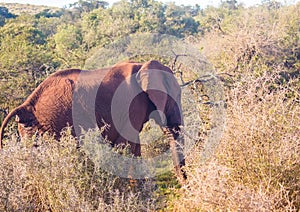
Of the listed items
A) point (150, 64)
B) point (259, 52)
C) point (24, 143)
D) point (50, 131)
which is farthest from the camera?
point (259, 52)

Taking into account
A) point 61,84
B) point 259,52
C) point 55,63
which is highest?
point 61,84

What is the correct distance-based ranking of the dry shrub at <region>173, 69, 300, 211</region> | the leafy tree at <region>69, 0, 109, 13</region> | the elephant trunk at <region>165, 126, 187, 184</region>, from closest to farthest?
the dry shrub at <region>173, 69, 300, 211</region>
the elephant trunk at <region>165, 126, 187, 184</region>
the leafy tree at <region>69, 0, 109, 13</region>

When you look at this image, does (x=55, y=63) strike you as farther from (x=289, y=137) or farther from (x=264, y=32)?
(x=289, y=137)

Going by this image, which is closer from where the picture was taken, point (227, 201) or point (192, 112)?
point (227, 201)

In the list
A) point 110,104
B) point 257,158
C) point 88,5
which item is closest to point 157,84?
point 110,104

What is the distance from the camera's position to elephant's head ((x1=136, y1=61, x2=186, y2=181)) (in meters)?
5.84

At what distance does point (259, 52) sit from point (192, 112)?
15.0ft

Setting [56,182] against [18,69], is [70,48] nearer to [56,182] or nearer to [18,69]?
[18,69]

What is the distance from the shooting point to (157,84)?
→ 19.5 feet

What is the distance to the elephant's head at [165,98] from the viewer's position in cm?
584

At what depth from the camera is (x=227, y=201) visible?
3.19 meters

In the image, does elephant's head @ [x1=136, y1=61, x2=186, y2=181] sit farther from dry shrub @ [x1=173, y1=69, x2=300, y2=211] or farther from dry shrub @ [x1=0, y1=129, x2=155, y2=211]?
dry shrub @ [x1=0, y1=129, x2=155, y2=211]

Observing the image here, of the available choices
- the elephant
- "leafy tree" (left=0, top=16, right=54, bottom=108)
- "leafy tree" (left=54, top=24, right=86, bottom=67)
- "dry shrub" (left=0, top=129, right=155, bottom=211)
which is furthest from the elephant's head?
"leafy tree" (left=54, top=24, right=86, bottom=67)

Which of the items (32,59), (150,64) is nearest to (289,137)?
(150,64)
